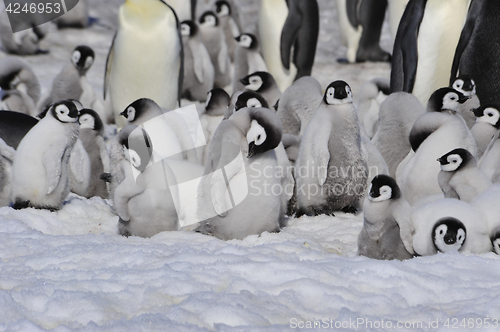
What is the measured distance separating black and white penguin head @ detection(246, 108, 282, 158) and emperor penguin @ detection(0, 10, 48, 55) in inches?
344

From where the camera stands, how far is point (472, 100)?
17.8 ft

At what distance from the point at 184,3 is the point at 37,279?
9.37m

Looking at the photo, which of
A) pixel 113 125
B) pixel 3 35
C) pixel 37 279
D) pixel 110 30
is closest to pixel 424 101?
pixel 113 125

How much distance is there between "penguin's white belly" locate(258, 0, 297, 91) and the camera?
9.90 m

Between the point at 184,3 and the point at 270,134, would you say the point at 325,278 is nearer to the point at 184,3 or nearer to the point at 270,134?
the point at 270,134

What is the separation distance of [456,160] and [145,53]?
4.49 m

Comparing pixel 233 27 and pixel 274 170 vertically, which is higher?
pixel 274 170

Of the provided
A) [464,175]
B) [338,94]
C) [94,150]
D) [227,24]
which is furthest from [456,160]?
[227,24]

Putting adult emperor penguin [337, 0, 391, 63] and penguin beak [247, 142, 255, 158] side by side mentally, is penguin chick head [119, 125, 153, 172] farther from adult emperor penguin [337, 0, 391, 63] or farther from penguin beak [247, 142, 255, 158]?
adult emperor penguin [337, 0, 391, 63]

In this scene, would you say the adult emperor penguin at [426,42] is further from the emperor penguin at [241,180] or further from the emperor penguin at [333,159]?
the emperor penguin at [241,180]

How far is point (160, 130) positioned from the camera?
4074 millimetres

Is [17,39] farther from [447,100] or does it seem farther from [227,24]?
[447,100]

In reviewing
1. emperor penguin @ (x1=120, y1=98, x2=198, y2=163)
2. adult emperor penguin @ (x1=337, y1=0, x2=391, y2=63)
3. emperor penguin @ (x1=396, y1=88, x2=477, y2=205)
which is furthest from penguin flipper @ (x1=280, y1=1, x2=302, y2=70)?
emperor penguin @ (x1=396, y1=88, x2=477, y2=205)

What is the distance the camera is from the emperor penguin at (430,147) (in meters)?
4.03
